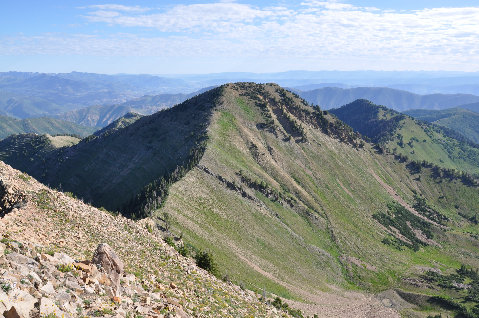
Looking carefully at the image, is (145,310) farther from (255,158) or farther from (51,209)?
(255,158)

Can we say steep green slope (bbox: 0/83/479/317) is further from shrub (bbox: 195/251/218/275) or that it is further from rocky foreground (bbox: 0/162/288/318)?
rocky foreground (bbox: 0/162/288/318)

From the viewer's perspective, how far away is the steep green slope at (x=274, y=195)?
85.8 metres

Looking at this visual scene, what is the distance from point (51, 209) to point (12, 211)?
4.21m

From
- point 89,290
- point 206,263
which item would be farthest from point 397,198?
point 89,290

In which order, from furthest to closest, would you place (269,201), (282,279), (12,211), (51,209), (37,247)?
(269,201) < (282,279) < (51,209) < (12,211) < (37,247)

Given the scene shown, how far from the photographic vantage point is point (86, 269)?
24.0 metres

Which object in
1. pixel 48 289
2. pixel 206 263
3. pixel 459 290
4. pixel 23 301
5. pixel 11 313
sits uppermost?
pixel 11 313

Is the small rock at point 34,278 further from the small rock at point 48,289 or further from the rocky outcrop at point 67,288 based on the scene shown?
the small rock at point 48,289

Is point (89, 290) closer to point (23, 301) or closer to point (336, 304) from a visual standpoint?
point (23, 301)

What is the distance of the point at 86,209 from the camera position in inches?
1652

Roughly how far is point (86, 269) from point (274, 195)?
95.8 meters

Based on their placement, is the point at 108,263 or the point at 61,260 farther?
the point at 108,263

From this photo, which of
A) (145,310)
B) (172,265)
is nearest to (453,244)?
(172,265)

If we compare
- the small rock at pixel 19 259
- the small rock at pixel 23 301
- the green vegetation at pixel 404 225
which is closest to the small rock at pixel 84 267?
the small rock at pixel 19 259
